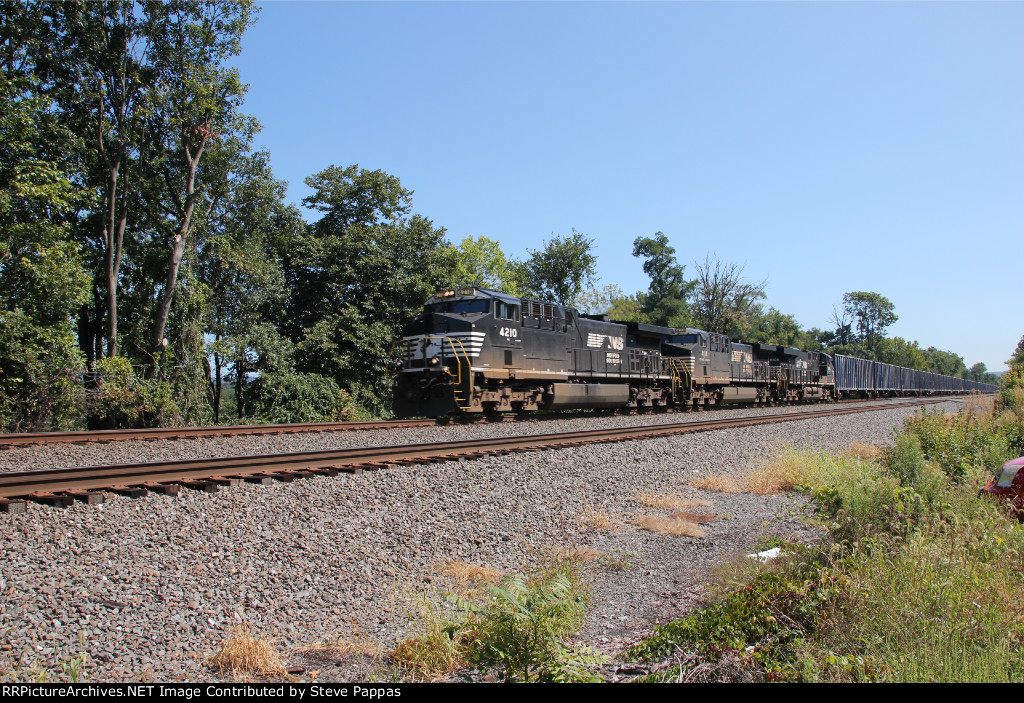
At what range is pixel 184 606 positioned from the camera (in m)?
4.36

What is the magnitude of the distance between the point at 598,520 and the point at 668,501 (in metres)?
1.43

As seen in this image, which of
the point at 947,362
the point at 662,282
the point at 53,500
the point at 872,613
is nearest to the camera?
the point at 872,613

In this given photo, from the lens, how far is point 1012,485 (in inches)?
246

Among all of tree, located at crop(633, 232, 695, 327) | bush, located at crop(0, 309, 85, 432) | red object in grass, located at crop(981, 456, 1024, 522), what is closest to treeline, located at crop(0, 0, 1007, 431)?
bush, located at crop(0, 309, 85, 432)

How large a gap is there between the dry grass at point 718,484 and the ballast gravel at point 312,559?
28cm

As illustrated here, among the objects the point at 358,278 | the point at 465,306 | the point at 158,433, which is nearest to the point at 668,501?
the point at 465,306

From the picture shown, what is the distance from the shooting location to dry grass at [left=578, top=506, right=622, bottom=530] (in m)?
7.04

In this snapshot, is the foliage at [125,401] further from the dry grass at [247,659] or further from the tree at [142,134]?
the dry grass at [247,659]

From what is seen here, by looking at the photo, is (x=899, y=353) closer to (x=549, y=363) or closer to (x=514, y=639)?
(x=549, y=363)

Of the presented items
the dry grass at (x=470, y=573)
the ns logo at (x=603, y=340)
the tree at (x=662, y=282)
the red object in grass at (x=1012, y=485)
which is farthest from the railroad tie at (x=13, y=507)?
the tree at (x=662, y=282)

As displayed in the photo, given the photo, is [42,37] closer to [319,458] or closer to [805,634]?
[319,458]

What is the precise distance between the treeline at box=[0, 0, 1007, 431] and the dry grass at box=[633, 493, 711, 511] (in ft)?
48.5
